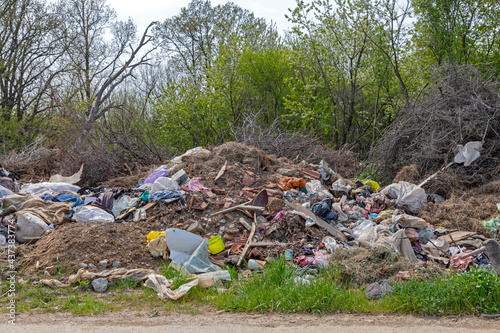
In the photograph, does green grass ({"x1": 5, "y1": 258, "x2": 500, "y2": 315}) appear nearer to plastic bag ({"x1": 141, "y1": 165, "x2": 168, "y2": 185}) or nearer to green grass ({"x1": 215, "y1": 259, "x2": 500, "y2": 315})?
green grass ({"x1": 215, "y1": 259, "x2": 500, "y2": 315})

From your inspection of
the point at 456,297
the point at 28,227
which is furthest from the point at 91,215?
the point at 456,297

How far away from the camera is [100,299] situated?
14.8 feet

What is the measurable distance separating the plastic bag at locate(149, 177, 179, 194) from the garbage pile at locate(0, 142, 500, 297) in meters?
0.02

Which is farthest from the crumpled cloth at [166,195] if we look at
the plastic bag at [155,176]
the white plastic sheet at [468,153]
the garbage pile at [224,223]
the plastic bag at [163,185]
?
the white plastic sheet at [468,153]

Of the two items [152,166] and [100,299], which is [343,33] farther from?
[100,299]

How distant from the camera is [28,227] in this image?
6289 mm

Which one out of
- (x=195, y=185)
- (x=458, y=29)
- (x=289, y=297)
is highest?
(x=458, y=29)

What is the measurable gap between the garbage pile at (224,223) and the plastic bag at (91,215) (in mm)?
17

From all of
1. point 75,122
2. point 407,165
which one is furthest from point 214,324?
point 75,122

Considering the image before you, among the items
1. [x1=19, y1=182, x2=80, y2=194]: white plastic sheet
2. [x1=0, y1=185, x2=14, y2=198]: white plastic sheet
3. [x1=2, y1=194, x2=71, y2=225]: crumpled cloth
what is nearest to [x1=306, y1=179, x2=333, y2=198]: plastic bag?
[x1=2, y1=194, x2=71, y2=225]: crumpled cloth

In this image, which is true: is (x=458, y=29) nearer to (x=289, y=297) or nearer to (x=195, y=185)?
(x=195, y=185)

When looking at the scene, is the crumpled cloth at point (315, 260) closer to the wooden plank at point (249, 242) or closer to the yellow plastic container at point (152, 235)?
the wooden plank at point (249, 242)

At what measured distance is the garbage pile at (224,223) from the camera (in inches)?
212

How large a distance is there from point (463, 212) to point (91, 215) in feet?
21.3
